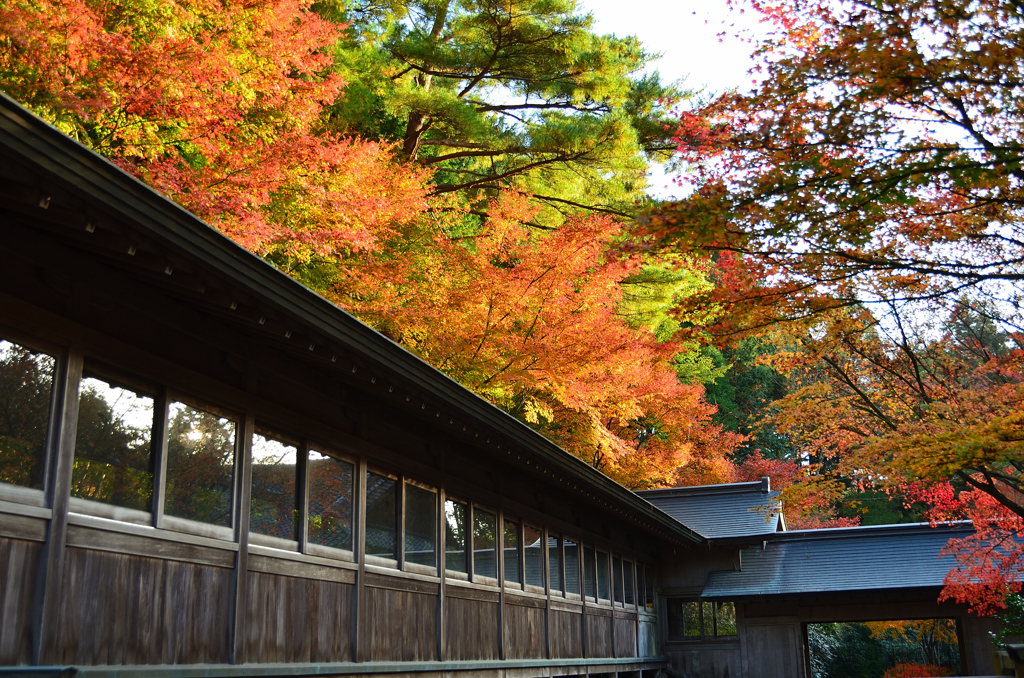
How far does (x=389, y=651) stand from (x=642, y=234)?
4728 millimetres

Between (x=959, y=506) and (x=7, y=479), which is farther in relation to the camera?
(x=959, y=506)

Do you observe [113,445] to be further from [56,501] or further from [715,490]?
[715,490]

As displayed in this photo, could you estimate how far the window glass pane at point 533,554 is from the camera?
42.7ft

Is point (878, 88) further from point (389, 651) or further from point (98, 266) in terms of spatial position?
point (389, 651)

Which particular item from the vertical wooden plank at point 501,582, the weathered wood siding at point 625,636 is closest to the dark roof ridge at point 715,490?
the weathered wood siding at point 625,636

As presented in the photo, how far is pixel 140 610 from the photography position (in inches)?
222

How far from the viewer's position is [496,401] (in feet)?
56.6

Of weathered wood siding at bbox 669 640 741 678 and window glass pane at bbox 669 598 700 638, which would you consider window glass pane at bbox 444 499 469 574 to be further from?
window glass pane at bbox 669 598 700 638

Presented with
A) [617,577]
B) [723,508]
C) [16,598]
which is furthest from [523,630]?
[723,508]

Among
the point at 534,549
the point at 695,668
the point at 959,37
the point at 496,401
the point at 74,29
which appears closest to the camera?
the point at 959,37

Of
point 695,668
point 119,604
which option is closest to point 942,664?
point 695,668

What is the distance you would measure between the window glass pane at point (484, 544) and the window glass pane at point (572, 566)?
138 inches

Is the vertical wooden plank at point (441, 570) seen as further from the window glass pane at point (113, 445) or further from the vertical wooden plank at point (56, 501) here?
the vertical wooden plank at point (56, 501)

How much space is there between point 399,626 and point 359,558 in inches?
41.0
